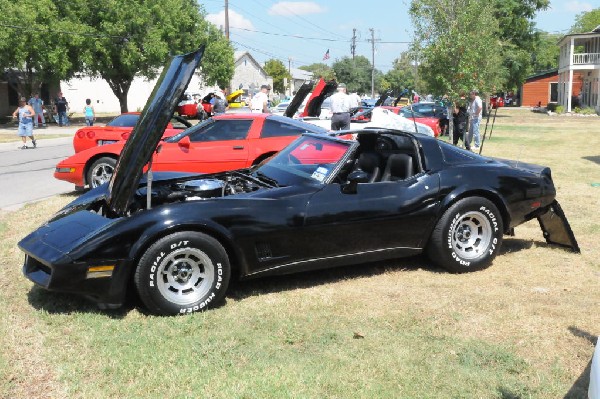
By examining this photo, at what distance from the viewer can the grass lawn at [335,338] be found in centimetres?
364

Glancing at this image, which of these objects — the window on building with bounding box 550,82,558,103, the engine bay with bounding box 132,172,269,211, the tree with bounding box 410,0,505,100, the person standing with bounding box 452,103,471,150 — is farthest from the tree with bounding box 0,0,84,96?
the window on building with bounding box 550,82,558,103

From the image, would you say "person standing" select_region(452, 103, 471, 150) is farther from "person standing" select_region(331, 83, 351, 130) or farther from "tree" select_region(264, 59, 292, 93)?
"tree" select_region(264, 59, 292, 93)

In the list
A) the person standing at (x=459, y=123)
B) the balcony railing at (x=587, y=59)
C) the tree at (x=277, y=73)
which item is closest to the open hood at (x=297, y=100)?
the person standing at (x=459, y=123)

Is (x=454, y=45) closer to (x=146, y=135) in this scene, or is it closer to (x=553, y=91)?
(x=146, y=135)

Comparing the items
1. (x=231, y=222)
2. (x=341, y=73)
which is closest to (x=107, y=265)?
(x=231, y=222)

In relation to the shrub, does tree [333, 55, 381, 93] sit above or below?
above

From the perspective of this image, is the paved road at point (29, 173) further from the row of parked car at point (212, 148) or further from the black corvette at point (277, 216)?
the black corvette at point (277, 216)

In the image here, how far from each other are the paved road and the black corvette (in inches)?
204

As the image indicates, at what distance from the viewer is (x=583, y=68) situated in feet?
163

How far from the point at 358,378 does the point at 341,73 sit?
96447mm

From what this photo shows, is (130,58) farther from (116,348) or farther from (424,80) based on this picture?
(116,348)

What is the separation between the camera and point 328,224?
206 inches

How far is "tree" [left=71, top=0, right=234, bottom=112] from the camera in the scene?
32.9m

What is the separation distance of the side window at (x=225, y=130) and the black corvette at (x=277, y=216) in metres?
3.25
